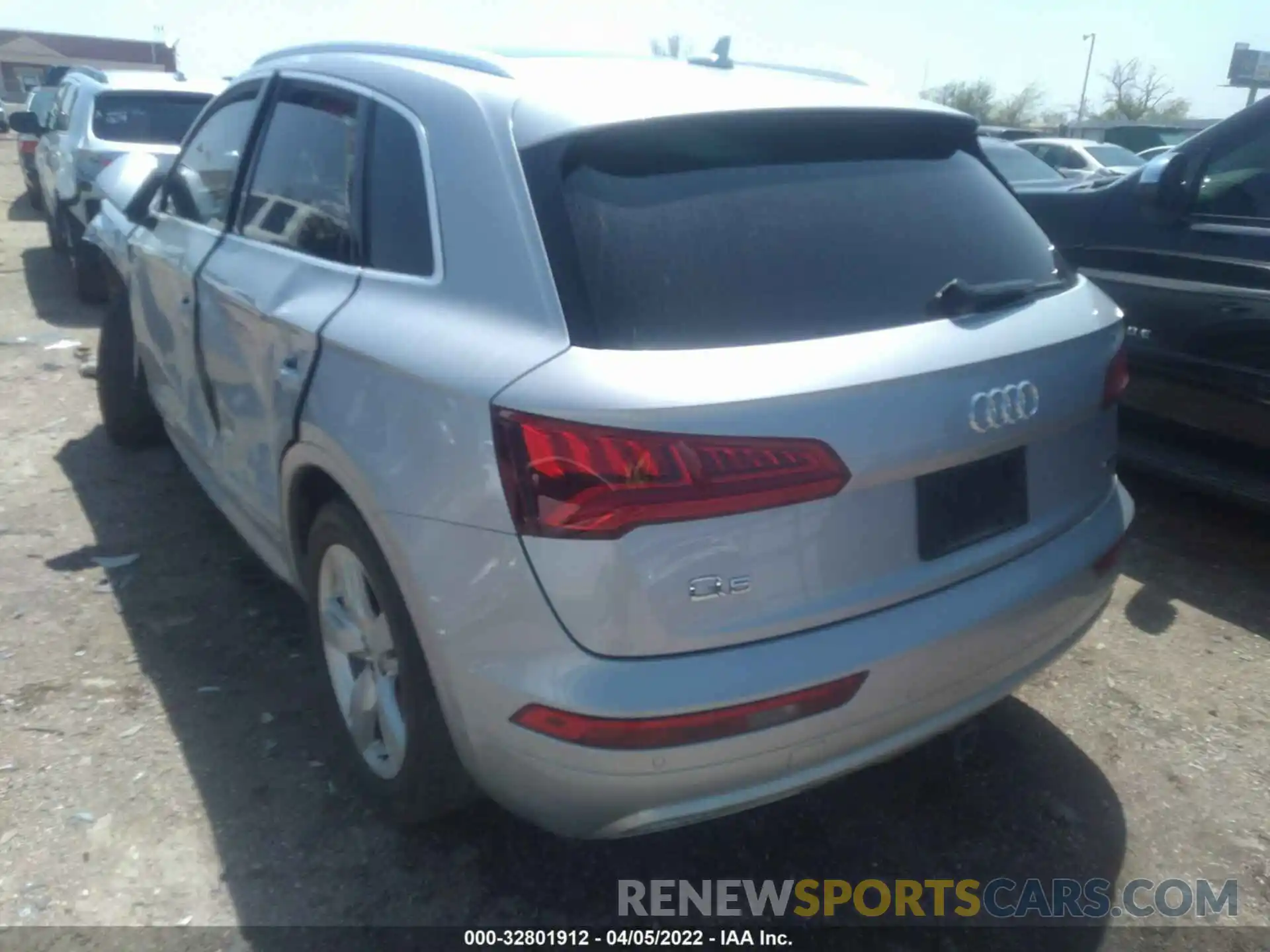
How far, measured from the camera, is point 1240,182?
4316mm

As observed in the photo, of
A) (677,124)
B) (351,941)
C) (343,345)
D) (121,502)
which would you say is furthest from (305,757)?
(121,502)

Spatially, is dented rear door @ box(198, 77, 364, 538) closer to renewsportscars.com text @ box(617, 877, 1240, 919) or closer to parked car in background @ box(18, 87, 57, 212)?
renewsportscars.com text @ box(617, 877, 1240, 919)

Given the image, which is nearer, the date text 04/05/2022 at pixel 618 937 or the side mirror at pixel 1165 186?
the date text 04/05/2022 at pixel 618 937

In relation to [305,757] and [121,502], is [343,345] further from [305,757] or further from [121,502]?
[121,502]

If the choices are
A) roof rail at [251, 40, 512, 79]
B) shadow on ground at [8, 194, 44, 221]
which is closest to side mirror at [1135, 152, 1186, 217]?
roof rail at [251, 40, 512, 79]

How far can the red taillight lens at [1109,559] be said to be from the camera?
2625mm

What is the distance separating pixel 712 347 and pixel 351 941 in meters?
1.53

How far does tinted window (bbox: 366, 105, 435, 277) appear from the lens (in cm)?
245

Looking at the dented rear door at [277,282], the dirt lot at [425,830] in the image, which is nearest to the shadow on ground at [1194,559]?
the dirt lot at [425,830]

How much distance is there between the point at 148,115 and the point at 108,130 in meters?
0.33

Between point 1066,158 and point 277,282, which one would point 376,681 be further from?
point 1066,158

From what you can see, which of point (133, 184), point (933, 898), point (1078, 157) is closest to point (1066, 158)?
point (1078, 157)

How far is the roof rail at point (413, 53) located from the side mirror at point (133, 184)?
1.15 metres

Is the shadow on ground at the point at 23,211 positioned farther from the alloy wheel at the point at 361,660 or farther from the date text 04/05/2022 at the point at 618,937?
the date text 04/05/2022 at the point at 618,937
